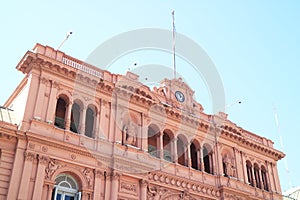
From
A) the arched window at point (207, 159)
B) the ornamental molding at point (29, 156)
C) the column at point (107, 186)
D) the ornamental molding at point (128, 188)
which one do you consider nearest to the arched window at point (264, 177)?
the arched window at point (207, 159)

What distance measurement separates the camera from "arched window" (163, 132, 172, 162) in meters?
28.0

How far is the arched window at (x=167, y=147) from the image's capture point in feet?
92.0

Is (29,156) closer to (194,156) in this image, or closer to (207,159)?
(194,156)

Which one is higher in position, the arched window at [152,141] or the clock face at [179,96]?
the clock face at [179,96]

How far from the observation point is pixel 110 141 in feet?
78.7

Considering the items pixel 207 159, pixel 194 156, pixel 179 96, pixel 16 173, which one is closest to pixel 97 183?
pixel 16 173

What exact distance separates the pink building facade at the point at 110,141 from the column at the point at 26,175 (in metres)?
0.05

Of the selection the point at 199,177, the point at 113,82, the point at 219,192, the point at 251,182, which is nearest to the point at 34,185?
the point at 113,82

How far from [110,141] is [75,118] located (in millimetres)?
2911

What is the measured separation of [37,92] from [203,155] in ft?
49.5

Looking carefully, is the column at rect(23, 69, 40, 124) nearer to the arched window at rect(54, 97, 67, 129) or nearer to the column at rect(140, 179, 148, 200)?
the arched window at rect(54, 97, 67, 129)

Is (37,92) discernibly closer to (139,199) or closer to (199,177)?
(139,199)

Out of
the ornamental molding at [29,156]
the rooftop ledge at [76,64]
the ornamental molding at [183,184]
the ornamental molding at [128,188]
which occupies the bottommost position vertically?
the ornamental molding at [128,188]

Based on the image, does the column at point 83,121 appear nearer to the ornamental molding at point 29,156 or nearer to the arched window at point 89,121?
the arched window at point 89,121
